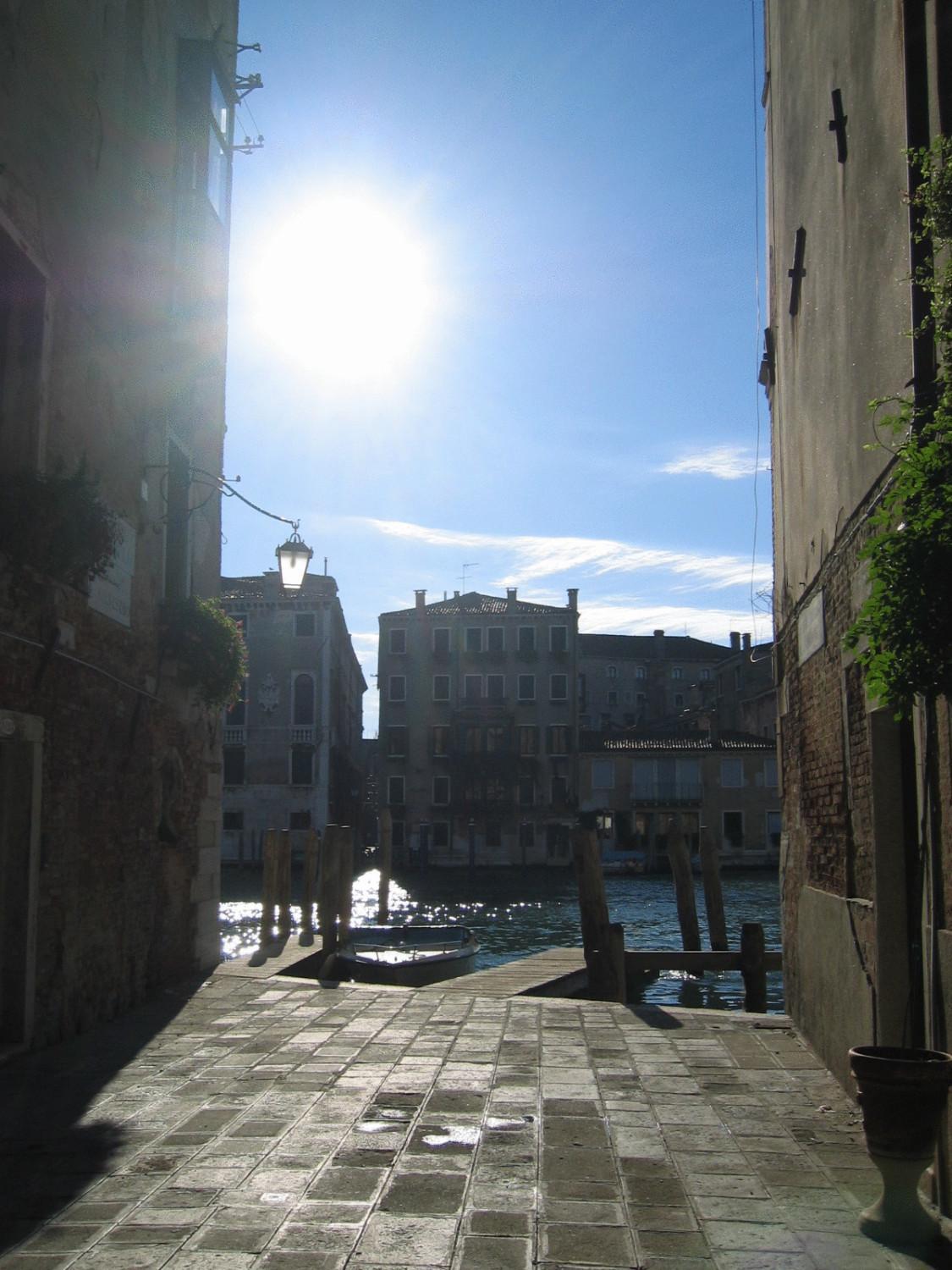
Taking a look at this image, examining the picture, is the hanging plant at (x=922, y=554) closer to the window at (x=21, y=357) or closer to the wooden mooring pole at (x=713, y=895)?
the window at (x=21, y=357)

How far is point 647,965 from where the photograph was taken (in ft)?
45.2

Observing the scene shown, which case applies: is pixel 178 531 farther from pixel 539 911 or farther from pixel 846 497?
pixel 539 911

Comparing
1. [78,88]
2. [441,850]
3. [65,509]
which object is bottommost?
[441,850]

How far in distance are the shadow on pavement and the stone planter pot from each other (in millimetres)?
2754

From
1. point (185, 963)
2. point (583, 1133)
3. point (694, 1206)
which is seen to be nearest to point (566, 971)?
point (185, 963)

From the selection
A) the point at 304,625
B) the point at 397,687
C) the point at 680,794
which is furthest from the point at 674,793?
the point at 304,625

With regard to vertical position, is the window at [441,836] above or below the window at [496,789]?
below

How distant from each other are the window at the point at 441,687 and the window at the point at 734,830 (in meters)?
12.9

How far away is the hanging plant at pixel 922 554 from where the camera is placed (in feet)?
12.2

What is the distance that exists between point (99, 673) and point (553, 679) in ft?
146

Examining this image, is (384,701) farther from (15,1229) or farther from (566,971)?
(15,1229)

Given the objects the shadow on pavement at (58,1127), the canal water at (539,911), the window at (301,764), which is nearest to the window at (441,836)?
the canal water at (539,911)

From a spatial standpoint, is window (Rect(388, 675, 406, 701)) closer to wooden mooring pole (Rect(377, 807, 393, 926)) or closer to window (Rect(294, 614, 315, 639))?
window (Rect(294, 614, 315, 639))

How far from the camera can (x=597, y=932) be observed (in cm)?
1331
